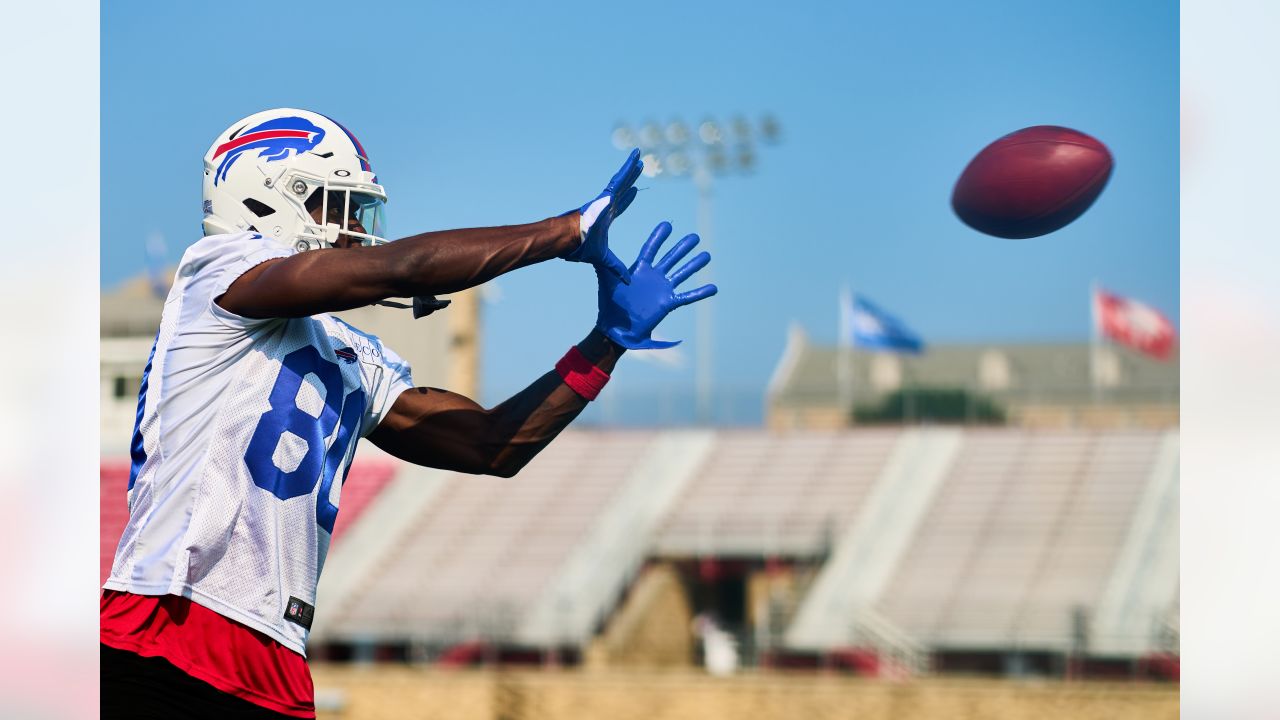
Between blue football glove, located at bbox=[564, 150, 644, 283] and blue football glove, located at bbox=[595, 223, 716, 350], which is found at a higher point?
blue football glove, located at bbox=[564, 150, 644, 283]

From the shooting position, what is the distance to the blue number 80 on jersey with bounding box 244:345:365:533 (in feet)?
5.53

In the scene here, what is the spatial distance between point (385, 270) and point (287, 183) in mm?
331

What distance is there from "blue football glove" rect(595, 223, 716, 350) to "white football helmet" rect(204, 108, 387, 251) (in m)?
0.31

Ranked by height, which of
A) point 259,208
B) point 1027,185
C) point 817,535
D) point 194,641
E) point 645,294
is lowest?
point 817,535

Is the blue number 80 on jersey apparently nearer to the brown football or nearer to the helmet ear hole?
the helmet ear hole

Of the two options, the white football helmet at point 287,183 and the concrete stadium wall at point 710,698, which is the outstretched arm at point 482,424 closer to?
the white football helmet at point 287,183

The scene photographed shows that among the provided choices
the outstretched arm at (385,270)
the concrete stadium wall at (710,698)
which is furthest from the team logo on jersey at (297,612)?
the concrete stadium wall at (710,698)

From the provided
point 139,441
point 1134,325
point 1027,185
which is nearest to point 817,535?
point 1134,325

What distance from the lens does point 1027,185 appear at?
2990 millimetres

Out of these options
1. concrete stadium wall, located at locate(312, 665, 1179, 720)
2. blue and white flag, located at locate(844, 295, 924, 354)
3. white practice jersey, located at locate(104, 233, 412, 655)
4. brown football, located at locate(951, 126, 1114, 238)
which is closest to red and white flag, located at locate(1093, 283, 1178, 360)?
blue and white flag, located at locate(844, 295, 924, 354)

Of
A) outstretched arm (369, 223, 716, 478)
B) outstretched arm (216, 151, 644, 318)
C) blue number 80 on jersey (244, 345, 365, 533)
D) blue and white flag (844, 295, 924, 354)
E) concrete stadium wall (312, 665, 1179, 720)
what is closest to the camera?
outstretched arm (216, 151, 644, 318)

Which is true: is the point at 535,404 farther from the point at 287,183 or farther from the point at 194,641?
the point at 194,641
